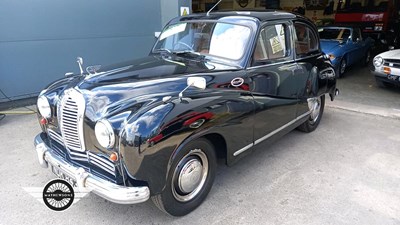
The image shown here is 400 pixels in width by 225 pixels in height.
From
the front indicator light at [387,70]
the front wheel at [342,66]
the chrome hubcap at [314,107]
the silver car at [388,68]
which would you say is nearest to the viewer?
the chrome hubcap at [314,107]

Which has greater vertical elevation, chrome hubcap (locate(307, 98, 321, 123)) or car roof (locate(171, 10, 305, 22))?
car roof (locate(171, 10, 305, 22))

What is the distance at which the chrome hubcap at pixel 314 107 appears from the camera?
14.7 feet

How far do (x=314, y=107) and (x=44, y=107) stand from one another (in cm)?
385

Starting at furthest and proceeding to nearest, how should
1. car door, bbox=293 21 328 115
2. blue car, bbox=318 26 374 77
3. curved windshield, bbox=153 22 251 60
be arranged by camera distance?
blue car, bbox=318 26 374 77
car door, bbox=293 21 328 115
curved windshield, bbox=153 22 251 60

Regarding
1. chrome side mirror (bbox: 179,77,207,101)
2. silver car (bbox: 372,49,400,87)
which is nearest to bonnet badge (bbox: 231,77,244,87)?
chrome side mirror (bbox: 179,77,207,101)

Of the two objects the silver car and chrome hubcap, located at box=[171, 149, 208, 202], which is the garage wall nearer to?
chrome hubcap, located at box=[171, 149, 208, 202]

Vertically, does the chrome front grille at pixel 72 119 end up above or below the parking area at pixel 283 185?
above

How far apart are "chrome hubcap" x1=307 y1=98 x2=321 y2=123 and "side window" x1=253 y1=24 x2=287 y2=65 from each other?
1.06m

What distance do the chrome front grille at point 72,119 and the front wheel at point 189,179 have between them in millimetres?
800

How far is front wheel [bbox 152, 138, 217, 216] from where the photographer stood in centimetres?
253

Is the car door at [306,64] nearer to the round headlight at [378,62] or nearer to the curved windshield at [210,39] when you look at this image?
the curved windshield at [210,39]

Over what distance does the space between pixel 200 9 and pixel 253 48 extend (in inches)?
790

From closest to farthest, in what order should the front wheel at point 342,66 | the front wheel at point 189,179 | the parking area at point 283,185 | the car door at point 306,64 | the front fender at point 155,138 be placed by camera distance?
the front fender at point 155,138 < the front wheel at point 189,179 < the parking area at point 283,185 < the car door at point 306,64 < the front wheel at point 342,66

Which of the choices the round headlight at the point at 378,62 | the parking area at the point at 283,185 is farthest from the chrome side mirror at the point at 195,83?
the round headlight at the point at 378,62
